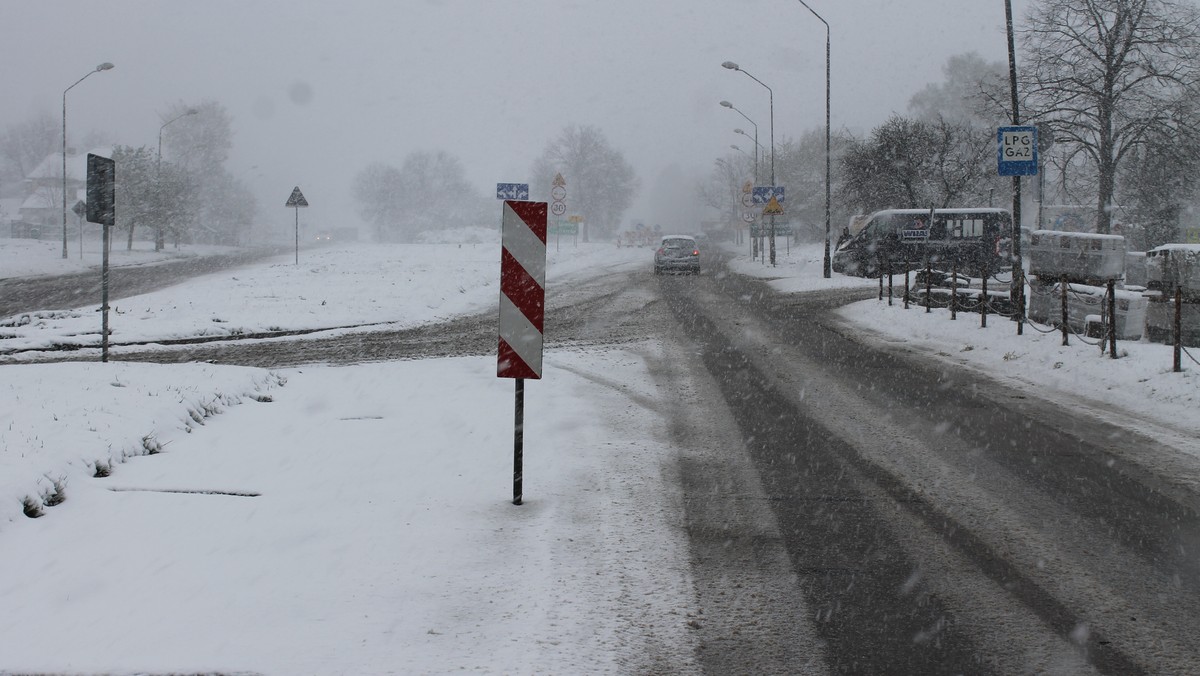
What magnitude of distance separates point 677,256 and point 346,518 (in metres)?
28.6

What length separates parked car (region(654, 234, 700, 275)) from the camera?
32906 mm

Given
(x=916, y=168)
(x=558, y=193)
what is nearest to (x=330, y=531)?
(x=558, y=193)

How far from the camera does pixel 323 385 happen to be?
31.4 ft

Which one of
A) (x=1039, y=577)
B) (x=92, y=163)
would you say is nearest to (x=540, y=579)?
(x=1039, y=577)

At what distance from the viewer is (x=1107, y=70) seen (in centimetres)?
3150

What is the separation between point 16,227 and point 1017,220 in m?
81.5

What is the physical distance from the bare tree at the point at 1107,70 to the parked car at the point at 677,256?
1313 cm

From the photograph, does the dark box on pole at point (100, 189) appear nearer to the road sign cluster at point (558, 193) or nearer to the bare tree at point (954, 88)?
the road sign cluster at point (558, 193)

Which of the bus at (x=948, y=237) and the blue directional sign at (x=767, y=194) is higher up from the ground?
the blue directional sign at (x=767, y=194)

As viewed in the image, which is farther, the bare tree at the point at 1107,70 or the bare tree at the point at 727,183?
the bare tree at the point at 727,183

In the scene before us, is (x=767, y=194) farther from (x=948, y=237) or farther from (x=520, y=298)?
(x=520, y=298)

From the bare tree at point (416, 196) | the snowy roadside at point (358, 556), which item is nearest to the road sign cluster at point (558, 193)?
the snowy roadside at point (358, 556)

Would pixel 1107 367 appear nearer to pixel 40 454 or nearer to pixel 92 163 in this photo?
pixel 40 454

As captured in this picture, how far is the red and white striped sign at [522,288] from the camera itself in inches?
205
